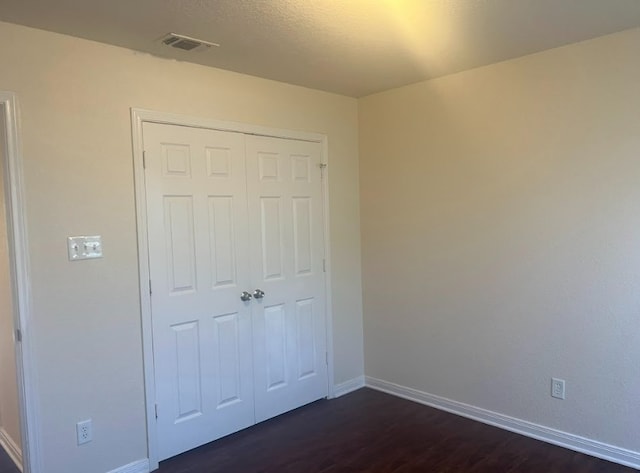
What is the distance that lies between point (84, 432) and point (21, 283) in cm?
86

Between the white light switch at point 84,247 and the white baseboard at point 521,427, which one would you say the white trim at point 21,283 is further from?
the white baseboard at point 521,427

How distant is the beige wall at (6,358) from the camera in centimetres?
280

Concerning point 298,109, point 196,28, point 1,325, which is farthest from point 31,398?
point 298,109

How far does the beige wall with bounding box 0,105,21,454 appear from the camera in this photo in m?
2.80

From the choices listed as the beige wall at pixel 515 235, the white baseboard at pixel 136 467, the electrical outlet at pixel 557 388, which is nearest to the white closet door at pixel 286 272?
the beige wall at pixel 515 235

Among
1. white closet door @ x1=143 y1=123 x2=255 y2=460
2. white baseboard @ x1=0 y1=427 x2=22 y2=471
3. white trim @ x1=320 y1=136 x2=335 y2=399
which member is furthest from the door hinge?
white baseboard @ x1=0 y1=427 x2=22 y2=471

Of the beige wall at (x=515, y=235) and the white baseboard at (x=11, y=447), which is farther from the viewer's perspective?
the white baseboard at (x=11, y=447)

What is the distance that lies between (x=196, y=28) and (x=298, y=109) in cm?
125

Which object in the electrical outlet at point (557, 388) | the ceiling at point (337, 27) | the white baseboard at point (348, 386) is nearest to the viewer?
the ceiling at point (337, 27)

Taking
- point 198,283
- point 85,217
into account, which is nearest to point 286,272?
point 198,283

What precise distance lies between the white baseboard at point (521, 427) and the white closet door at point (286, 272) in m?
0.61

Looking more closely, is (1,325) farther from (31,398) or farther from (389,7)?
(389,7)

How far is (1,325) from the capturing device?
307 centimetres

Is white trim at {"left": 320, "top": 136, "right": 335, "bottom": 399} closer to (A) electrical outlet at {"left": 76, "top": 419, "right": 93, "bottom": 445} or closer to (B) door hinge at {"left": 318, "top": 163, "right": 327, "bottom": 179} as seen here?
(B) door hinge at {"left": 318, "top": 163, "right": 327, "bottom": 179}
